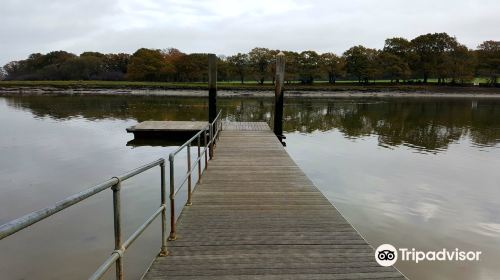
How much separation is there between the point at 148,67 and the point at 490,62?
226 ft

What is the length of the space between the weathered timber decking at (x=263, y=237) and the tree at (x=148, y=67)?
7528 centimetres

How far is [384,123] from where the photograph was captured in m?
24.6

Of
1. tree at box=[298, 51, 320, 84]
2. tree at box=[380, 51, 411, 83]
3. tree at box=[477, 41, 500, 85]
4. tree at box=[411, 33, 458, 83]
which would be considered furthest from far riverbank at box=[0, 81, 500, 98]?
tree at box=[298, 51, 320, 84]

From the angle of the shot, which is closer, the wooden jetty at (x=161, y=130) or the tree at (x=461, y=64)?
the wooden jetty at (x=161, y=130)

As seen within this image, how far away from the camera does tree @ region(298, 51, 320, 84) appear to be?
74.5 meters

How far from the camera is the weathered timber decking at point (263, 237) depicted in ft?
12.5

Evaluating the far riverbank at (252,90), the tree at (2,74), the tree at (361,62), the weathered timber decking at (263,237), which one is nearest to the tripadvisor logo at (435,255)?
the weathered timber decking at (263,237)

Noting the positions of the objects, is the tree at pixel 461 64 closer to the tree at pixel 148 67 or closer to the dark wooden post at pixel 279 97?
the tree at pixel 148 67

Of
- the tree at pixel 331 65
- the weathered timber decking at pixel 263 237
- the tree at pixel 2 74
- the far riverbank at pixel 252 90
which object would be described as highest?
the tree at pixel 331 65

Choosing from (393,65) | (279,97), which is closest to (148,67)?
(393,65)

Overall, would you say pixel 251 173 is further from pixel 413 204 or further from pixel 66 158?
pixel 66 158

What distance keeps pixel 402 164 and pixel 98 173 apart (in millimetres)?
9656

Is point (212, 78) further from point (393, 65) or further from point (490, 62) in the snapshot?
point (490, 62)

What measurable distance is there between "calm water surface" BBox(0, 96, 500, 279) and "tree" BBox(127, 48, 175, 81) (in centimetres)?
6159
